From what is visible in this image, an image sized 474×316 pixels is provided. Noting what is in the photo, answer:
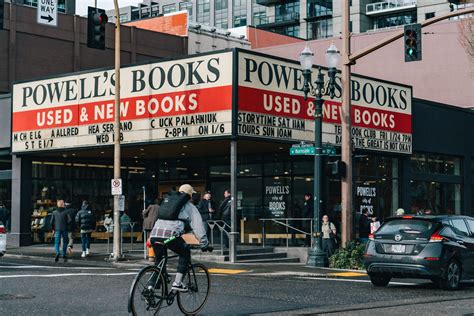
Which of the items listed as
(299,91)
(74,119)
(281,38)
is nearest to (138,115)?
(74,119)

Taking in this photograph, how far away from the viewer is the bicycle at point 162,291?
10.4 m

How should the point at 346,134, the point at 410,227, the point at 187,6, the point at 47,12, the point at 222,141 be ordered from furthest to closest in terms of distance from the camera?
the point at 187,6 → the point at 47,12 → the point at 222,141 → the point at 346,134 → the point at 410,227

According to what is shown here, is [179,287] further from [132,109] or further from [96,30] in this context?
[132,109]

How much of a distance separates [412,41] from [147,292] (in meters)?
13.2

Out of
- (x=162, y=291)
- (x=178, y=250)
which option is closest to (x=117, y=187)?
(x=178, y=250)

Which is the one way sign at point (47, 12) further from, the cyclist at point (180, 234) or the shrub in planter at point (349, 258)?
the cyclist at point (180, 234)

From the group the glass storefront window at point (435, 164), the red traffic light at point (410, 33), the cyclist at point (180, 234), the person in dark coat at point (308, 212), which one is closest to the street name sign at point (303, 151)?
the red traffic light at point (410, 33)

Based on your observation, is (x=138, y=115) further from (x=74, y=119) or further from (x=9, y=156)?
(x=9, y=156)

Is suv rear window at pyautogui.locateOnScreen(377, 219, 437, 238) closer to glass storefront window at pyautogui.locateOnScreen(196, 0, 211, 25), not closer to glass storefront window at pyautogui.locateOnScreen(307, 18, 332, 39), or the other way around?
glass storefront window at pyautogui.locateOnScreen(307, 18, 332, 39)

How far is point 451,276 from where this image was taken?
53.8 ft

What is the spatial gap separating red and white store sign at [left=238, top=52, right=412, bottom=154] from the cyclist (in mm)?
12814

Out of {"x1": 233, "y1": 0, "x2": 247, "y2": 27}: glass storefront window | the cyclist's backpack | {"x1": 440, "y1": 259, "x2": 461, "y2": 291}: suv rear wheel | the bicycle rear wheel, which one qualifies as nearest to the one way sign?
{"x1": 440, "y1": 259, "x2": 461, "y2": 291}: suv rear wheel

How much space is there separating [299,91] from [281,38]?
31.9 meters

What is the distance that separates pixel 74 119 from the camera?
28297 millimetres
